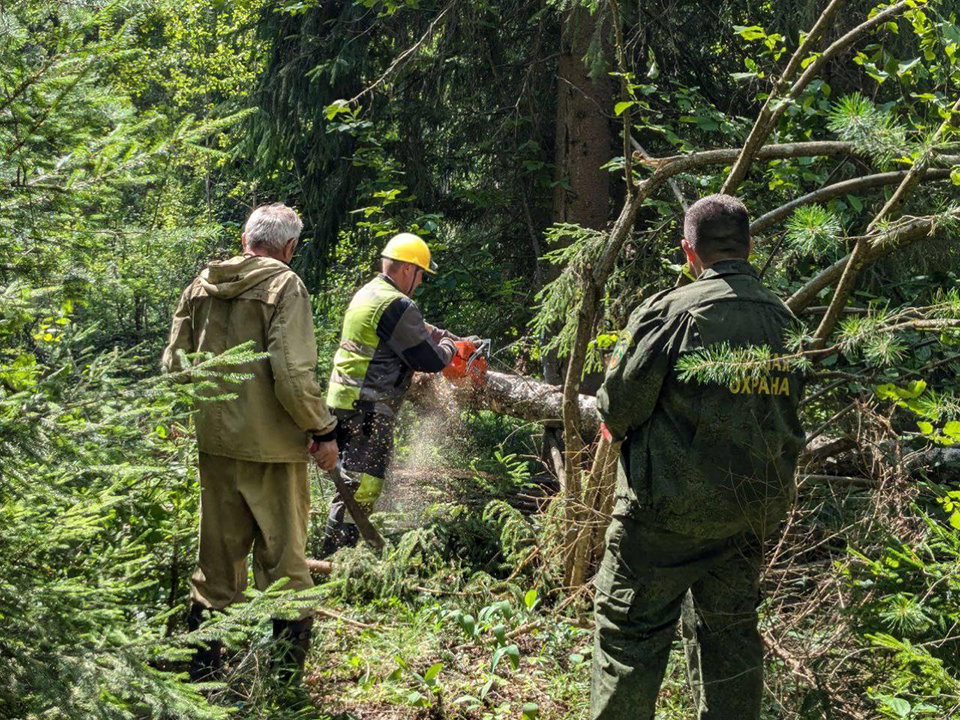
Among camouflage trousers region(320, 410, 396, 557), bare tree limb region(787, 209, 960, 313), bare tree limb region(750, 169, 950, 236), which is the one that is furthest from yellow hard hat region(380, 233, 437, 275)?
bare tree limb region(787, 209, 960, 313)

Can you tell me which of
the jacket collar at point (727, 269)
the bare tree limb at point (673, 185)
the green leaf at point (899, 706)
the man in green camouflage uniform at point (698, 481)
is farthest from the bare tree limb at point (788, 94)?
the green leaf at point (899, 706)

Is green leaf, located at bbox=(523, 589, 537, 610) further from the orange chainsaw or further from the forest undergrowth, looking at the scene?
the orange chainsaw

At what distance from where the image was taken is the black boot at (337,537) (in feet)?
20.2

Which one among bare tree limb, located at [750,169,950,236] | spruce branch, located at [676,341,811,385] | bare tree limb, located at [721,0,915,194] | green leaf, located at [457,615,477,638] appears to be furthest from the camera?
green leaf, located at [457,615,477,638]

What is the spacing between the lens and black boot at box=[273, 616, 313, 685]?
14.2 feet

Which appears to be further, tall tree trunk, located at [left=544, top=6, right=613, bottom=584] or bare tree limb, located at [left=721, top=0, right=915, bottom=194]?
tall tree trunk, located at [left=544, top=6, right=613, bottom=584]

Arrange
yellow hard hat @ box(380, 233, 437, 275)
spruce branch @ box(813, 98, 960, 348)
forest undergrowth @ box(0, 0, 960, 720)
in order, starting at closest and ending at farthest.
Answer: forest undergrowth @ box(0, 0, 960, 720)
spruce branch @ box(813, 98, 960, 348)
yellow hard hat @ box(380, 233, 437, 275)

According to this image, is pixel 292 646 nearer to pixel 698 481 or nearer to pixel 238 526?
pixel 238 526

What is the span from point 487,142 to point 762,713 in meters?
6.26

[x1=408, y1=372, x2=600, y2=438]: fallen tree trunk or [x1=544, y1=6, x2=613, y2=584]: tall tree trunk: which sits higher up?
[x1=544, y1=6, x2=613, y2=584]: tall tree trunk

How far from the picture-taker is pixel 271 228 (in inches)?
179

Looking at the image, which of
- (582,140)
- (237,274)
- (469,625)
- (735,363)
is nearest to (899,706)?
(735,363)

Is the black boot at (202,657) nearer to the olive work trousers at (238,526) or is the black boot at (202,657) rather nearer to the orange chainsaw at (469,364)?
the olive work trousers at (238,526)

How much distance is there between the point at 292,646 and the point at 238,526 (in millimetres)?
600
